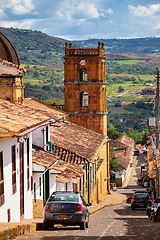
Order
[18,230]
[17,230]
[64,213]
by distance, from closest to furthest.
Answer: [17,230], [18,230], [64,213]

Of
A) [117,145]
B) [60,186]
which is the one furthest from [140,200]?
[117,145]

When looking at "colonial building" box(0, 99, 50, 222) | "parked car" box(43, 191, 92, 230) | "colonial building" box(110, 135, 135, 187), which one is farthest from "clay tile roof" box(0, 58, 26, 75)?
"colonial building" box(110, 135, 135, 187)

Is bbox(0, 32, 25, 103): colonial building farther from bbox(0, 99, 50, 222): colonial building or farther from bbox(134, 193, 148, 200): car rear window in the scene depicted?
bbox(134, 193, 148, 200): car rear window

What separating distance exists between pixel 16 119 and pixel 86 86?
37.5 metres

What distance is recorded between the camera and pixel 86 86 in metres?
49.0

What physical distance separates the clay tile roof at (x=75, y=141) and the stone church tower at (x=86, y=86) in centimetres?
870

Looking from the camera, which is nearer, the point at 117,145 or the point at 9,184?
the point at 9,184

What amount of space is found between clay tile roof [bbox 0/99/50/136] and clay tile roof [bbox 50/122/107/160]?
13.7m

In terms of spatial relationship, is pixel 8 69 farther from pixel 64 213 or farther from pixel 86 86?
pixel 86 86

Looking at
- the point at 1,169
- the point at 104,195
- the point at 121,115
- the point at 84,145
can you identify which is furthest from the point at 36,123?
the point at 121,115

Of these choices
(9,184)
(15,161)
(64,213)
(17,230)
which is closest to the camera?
(17,230)

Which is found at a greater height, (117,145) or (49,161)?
(49,161)

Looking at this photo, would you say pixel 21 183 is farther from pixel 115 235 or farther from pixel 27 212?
pixel 115 235

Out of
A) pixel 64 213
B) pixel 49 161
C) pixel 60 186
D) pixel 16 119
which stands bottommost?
pixel 60 186
